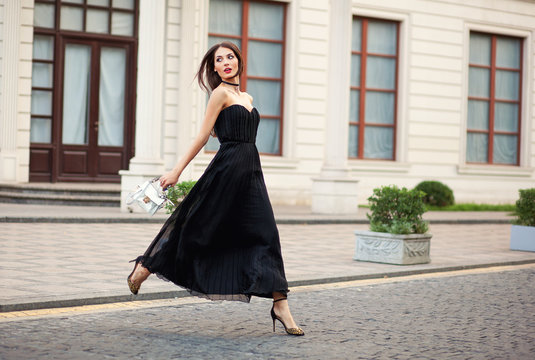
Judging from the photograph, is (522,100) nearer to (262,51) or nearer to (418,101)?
(418,101)

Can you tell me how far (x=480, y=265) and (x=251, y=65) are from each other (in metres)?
10.4

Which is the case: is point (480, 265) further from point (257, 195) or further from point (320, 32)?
point (320, 32)

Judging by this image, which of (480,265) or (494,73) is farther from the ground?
(494,73)

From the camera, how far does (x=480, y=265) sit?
10.1 meters

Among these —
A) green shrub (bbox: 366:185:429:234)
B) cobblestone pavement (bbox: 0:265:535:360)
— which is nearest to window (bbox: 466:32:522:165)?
green shrub (bbox: 366:185:429:234)

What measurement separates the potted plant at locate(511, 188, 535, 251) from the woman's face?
7.19 meters

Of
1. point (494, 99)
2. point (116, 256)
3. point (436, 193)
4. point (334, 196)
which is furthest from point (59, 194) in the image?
point (494, 99)

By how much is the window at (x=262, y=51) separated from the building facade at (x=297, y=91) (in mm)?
32

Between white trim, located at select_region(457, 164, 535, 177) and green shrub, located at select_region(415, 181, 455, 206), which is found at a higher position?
white trim, located at select_region(457, 164, 535, 177)

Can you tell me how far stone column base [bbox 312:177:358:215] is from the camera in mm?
17047

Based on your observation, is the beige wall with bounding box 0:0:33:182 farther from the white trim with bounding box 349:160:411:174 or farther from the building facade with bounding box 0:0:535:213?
the white trim with bounding box 349:160:411:174

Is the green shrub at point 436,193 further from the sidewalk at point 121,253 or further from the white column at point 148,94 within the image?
the white column at point 148,94

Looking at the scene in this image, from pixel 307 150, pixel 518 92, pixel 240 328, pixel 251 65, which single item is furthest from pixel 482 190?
pixel 240 328

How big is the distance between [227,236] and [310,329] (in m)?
0.93
